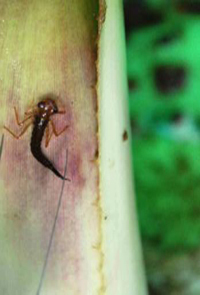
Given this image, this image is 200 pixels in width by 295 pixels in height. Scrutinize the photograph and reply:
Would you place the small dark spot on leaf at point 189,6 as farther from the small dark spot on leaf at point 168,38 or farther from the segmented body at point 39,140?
the segmented body at point 39,140

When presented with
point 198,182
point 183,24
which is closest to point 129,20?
point 183,24

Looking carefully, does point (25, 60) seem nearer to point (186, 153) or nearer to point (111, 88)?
point (111, 88)

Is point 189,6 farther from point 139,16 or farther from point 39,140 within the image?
point 39,140

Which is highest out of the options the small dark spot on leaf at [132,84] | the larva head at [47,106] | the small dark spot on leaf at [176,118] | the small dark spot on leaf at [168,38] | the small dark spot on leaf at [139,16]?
the small dark spot on leaf at [139,16]

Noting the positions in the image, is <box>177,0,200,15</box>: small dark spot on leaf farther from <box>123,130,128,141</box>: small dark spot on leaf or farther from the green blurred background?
<box>123,130,128,141</box>: small dark spot on leaf

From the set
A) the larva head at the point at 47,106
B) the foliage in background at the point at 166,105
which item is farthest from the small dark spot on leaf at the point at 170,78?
the larva head at the point at 47,106

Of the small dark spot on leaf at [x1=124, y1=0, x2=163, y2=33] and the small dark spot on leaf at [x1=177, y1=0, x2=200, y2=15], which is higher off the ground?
the small dark spot on leaf at [x1=177, y1=0, x2=200, y2=15]

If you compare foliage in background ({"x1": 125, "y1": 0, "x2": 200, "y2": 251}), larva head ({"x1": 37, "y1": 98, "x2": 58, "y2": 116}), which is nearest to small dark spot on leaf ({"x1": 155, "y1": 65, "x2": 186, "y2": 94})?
foliage in background ({"x1": 125, "y1": 0, "x2": 200, "y2": 251})

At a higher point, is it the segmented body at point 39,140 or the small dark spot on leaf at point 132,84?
the small dark spot on leaf at point 132,84
